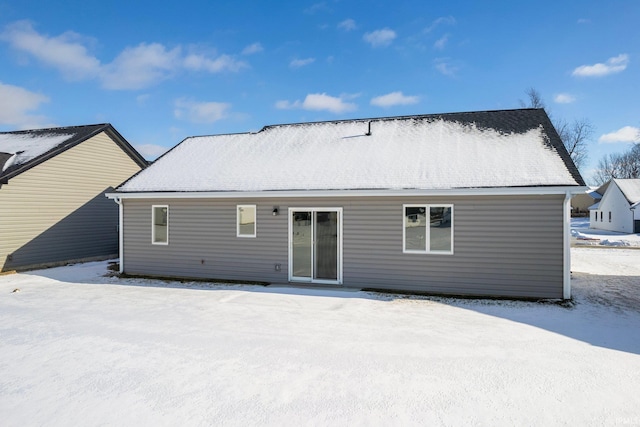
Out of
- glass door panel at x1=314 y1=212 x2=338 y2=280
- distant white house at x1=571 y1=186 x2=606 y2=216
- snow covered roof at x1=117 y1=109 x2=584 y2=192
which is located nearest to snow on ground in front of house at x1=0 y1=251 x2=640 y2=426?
glass door panel at x1=314 y1=212 x2=338 y2=280

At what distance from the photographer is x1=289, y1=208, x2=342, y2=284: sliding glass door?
9.12 meters

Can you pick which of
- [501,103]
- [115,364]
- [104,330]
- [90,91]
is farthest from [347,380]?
[501,103]

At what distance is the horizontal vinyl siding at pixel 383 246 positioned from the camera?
25.5 feet

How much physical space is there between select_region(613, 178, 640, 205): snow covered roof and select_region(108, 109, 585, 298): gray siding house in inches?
939

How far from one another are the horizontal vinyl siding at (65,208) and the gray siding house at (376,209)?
3.67 metres

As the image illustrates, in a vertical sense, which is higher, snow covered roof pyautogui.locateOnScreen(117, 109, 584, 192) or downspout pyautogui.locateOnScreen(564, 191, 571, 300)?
snow covered roof pyautogui.locateOnScreen(117, 109, 584, 192)

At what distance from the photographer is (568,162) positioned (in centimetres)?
823

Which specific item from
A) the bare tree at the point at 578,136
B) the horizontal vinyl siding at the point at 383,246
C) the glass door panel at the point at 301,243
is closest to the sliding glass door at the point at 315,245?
the glass door panel at the point at 301,243

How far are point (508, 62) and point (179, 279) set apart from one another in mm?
13357

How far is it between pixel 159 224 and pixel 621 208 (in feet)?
108

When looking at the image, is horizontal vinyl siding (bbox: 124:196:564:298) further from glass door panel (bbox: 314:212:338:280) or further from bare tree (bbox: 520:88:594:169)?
bare tree (bbox: 520:88:594:169)

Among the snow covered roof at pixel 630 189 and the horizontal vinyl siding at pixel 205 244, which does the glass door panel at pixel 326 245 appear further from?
the snow covered roof at pixel 630 189

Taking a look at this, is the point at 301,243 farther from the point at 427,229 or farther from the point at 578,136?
the point at 578,136

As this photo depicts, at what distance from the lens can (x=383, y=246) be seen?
342 inches
